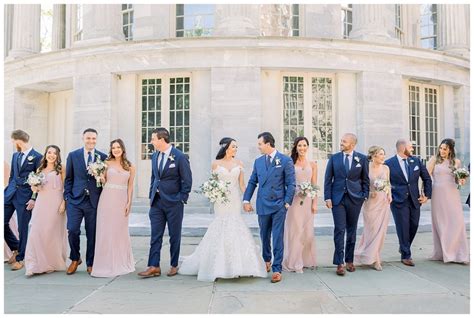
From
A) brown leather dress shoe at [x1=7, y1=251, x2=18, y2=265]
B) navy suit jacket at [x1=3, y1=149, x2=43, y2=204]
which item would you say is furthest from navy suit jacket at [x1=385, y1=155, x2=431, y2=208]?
brown leather dress shoe at [x1=7, y1=251, x2=18, y2=265]

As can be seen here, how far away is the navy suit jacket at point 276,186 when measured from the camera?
6.11m

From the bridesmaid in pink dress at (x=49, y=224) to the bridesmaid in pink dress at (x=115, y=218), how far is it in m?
0.65

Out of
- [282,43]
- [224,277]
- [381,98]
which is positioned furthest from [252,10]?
[224,277]

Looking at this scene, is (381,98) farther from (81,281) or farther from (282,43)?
(81,281)

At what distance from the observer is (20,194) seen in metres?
7.00

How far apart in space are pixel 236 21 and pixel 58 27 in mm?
9045

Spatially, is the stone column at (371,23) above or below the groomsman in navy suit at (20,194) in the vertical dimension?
above

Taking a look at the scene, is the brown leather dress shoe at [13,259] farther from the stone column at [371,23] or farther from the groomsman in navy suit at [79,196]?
the stone column at [371,23]

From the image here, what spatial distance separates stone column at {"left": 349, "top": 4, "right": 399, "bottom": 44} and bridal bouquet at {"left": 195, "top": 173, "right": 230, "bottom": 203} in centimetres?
977

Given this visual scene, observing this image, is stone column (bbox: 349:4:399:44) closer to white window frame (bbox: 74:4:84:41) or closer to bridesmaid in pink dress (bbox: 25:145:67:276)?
white window frame (bbox: 74:4:84:41)

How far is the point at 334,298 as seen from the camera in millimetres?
5188

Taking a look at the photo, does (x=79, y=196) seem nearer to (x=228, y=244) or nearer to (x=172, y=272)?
(x=172, y=272)

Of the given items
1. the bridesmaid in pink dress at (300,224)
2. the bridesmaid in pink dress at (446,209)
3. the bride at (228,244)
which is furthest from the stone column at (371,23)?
the bride at (228,244)

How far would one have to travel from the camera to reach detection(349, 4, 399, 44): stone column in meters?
14.2
